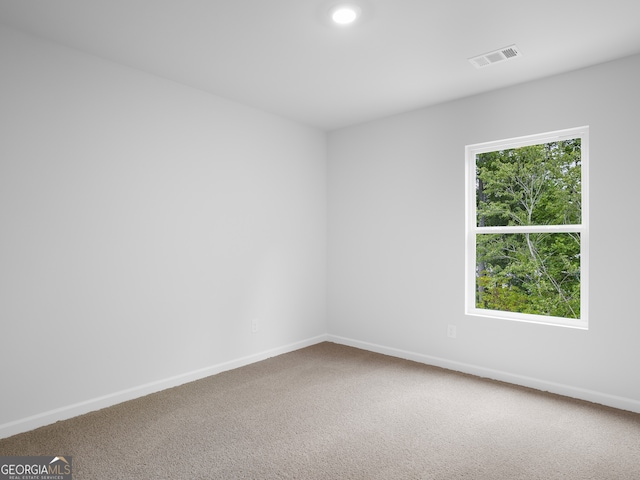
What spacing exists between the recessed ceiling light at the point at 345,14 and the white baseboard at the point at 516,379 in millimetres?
2972

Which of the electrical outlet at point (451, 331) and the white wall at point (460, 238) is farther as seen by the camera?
the electrical outlet at point (451, 331)

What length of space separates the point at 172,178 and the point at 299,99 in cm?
138

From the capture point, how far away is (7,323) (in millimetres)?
2424

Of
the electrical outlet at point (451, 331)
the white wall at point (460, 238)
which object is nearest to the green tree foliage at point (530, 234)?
the white wall at point (460, 238)

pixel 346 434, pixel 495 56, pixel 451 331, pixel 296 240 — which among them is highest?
pixel 495 56

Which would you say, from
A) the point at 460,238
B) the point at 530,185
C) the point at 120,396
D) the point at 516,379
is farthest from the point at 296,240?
the point at 516,379

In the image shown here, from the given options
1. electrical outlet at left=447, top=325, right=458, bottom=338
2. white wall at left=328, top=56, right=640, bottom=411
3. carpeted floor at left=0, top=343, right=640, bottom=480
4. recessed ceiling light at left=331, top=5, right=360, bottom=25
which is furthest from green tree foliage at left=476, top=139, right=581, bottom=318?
recessed ceiling light at left=331, top=5, right=360, bottom=25

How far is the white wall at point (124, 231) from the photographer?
8.16 feet

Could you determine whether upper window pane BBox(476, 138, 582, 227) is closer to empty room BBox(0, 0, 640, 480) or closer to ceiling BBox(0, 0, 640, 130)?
empty room BBox(0, 0, 640, 480)

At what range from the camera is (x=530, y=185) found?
3381 mm

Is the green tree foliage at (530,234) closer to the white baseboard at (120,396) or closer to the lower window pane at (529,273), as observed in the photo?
the lower window pane at (529,273)

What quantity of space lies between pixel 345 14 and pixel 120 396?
9.91ft

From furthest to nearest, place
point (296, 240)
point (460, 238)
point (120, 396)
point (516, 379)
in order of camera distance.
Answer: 1. point (296, 240)
2. point (460, 238)
3. point (516, 379)
4. point (120, 396)

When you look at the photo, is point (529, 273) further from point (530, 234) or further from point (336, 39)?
point (336, 39)
